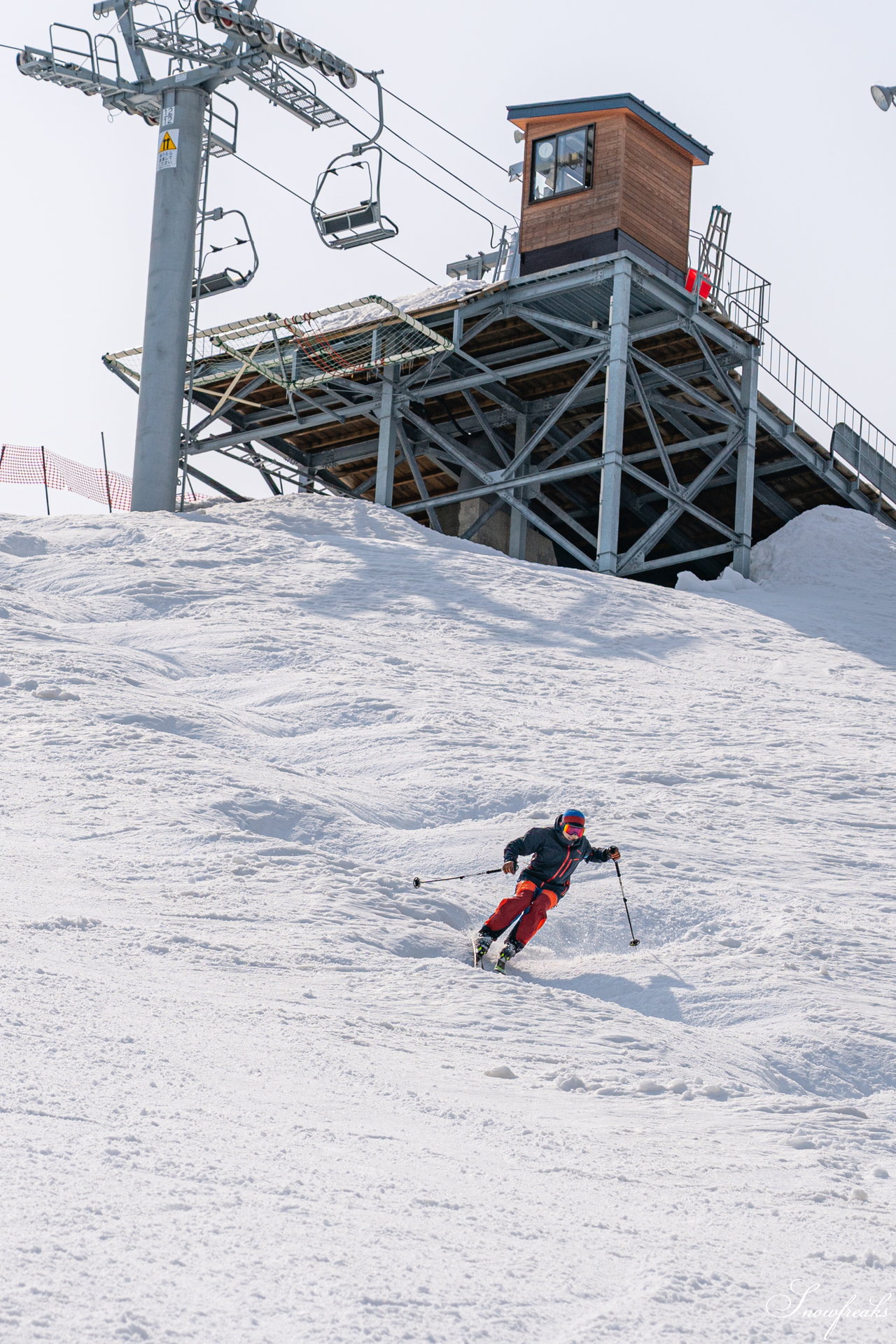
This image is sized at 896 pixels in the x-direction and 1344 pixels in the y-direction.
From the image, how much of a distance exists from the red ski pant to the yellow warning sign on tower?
1945cm

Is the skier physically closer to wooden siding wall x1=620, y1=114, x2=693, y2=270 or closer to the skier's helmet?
the skier's helmet

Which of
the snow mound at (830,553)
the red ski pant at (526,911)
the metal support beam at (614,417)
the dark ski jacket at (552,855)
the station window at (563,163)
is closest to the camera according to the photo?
the red ski pant at (526,911)

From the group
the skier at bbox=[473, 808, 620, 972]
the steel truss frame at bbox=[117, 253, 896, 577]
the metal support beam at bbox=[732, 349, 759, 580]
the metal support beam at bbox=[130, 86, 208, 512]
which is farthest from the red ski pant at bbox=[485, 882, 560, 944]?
the metal support beam at bbox=[732, 349, 759, 580]

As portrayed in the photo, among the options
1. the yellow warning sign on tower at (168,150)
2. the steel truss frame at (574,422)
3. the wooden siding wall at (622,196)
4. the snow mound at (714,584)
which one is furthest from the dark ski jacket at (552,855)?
the yellow warning sign on tower at (168,150)

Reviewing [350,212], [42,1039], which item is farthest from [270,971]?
[350,212]

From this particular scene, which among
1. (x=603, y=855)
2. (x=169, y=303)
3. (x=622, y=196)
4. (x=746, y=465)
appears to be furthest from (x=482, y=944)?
(x=746, y=465)

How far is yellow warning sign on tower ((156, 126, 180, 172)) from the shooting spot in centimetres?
2584

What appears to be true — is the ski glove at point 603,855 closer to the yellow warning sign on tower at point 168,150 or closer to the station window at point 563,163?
the station window at point 563,163

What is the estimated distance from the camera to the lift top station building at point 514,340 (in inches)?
1003

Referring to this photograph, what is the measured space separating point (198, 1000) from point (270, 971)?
2.71 ft

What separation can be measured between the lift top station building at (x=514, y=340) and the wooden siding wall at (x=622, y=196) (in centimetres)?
4

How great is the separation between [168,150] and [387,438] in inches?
248

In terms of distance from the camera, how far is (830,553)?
2592cm

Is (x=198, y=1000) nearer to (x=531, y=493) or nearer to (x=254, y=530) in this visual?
(x=254, y=530)
